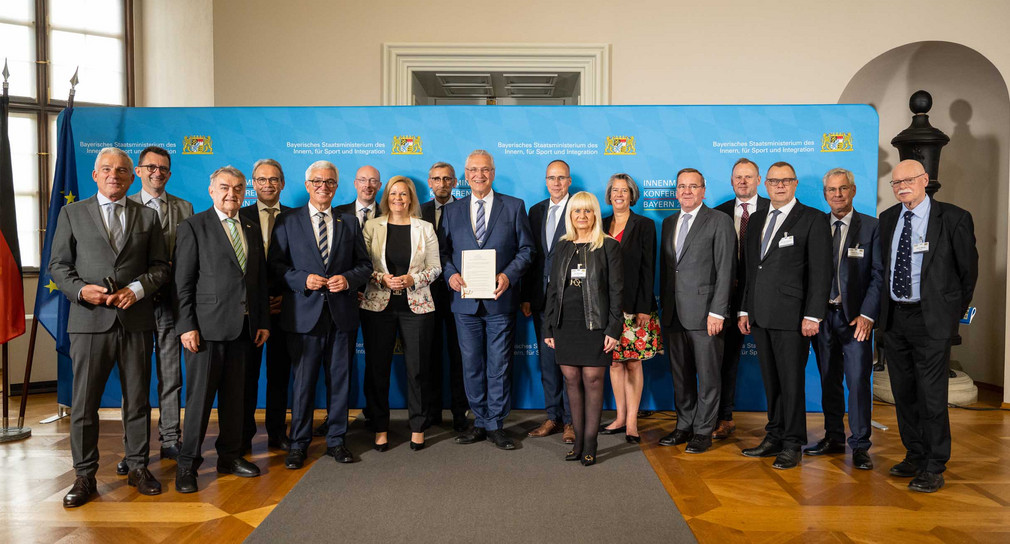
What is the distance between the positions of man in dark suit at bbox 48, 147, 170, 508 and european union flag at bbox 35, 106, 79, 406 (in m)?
1.65

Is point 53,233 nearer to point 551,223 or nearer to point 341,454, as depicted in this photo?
point 341,454

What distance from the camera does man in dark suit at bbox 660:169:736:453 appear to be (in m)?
3.99

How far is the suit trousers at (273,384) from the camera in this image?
3.91m

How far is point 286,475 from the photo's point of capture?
11.8ft

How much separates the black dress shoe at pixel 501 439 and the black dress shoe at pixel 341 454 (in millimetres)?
918

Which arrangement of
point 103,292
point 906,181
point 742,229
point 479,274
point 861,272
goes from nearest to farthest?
point 103,292 < point 906,181 < point 861,272 < point 479,274 < point 742,229

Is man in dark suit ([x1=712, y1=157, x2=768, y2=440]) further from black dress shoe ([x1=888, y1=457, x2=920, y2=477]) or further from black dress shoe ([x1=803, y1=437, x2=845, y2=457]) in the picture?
black dress shoe ([x1=888, y1=457, x2=920, y2=477])

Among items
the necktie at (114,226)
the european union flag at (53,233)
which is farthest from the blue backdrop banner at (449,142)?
the necktie at (114,226)

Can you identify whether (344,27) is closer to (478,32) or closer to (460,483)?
(478,32)

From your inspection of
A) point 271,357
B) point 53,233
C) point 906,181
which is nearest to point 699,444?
point 906,181

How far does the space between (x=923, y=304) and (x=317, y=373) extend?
137 inches

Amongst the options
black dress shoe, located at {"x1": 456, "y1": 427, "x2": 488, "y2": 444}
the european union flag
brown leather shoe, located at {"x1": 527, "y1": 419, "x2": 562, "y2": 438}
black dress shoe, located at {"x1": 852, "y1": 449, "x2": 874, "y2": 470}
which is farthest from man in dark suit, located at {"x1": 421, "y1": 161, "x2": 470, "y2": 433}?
the european union flag

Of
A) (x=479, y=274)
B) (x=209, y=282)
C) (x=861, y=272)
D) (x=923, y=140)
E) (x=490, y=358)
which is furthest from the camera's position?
(x=923, y=140)

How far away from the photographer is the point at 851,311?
3.79 meters
